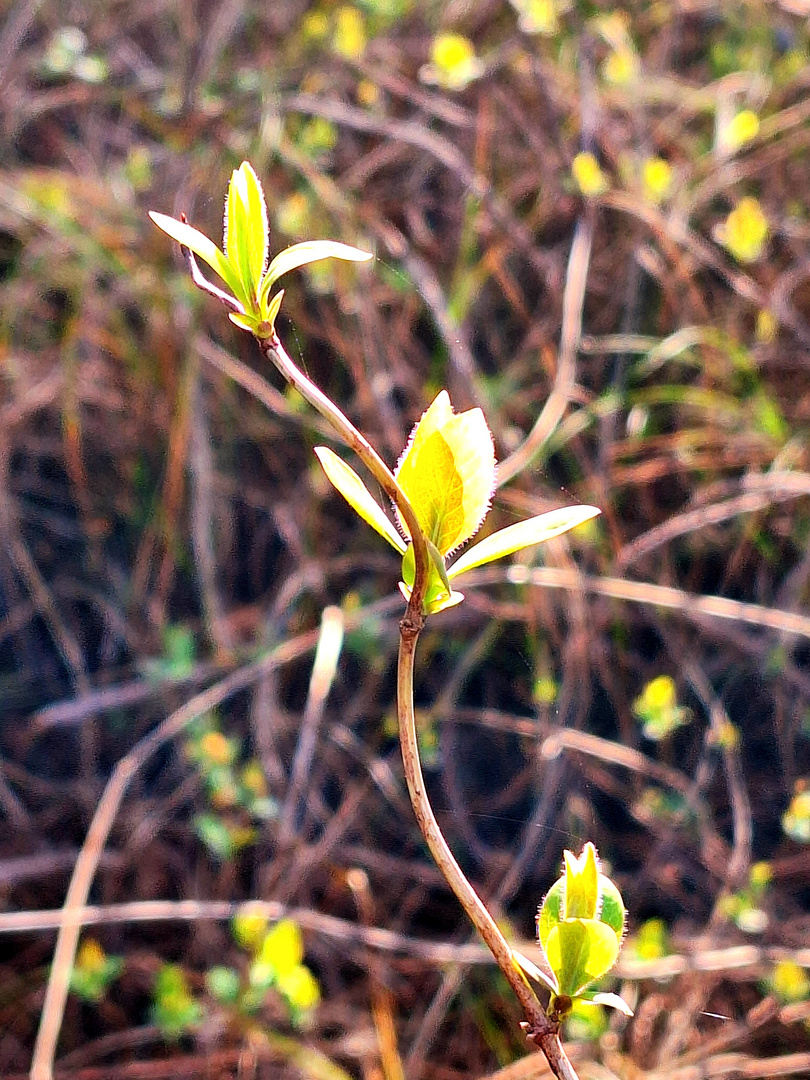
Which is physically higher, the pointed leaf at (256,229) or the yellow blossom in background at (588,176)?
the yellow blossom in background at (588,176)

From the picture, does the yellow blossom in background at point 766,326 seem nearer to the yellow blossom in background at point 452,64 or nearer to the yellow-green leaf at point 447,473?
the yellow blossom in background at point 452,64

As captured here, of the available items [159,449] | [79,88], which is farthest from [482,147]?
[79,88]

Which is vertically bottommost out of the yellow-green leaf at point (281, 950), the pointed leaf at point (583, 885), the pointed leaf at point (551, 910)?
Answer: the yellow-green leaf at point (281, 950)

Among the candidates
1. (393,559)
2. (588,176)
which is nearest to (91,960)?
(393,559)

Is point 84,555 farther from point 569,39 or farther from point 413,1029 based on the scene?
point 569,39

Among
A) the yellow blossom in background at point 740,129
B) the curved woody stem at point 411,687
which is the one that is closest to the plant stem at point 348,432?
the curved woody stem at point 411,687

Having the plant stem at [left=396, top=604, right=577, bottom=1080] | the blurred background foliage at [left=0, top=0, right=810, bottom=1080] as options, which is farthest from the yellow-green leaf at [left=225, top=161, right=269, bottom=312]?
the blurred background foliage at [left=0, top=0, right=810, bottom=1080]

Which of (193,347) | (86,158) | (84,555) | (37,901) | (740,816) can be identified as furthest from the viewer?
(86,158)
